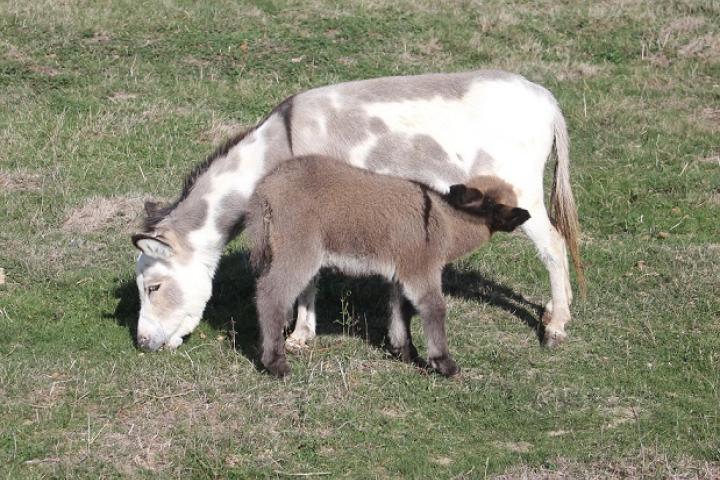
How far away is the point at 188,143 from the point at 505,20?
4877 mm

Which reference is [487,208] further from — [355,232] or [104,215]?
[104,215]

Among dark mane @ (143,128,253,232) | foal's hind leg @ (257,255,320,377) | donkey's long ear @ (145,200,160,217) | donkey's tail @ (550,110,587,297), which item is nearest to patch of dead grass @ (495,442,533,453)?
foal's hind leg @ (257,255,320,377)

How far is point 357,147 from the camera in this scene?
6.77m

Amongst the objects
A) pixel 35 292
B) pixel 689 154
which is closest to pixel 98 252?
pixel 35 292

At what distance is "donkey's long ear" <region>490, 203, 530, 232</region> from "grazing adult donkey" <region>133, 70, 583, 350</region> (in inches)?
20.3

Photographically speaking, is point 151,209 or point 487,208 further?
point 151,209

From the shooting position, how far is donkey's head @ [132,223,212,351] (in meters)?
6.52

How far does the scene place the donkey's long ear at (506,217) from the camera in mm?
6363

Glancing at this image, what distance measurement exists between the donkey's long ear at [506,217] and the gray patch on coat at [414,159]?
51 centimetres

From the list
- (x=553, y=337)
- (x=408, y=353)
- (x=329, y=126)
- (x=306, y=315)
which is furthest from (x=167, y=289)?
(x=553, y=337)

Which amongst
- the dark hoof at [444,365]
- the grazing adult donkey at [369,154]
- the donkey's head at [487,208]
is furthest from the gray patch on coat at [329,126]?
the dark hoof at [444,365]

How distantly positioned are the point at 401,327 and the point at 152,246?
64.4 inches

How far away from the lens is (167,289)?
21.5 feet

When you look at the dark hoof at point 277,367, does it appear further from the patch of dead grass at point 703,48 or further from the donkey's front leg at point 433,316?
the patch of dead grass at point 703,48
